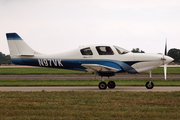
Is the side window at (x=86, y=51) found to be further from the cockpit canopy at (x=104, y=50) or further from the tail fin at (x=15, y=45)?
the tail fin at (x=15, y=45)

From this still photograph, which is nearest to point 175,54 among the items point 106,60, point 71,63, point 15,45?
point 106,60

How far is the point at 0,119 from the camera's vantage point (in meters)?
7.86

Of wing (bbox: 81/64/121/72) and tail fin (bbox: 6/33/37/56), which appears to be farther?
tail fin (bbox: 6/33/37/56)

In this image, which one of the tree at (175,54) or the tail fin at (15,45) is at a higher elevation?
the tail fin at (15,45)

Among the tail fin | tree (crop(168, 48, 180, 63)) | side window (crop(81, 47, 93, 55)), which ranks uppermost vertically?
the tail fin

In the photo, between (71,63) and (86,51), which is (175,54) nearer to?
(86,51)

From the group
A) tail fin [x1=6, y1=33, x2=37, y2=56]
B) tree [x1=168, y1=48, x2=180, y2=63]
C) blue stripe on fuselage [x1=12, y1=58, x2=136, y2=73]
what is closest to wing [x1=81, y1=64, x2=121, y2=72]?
blue stripe on fuselage [x1=12, y1=58, x2=136, y2=73]

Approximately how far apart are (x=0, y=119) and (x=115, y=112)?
3.83 meters

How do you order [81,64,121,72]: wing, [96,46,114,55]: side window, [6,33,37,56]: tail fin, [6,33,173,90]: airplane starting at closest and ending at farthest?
[81,64,121,72]: wing < [6,33,173,90]: airplane < [96,46,114,55]: side window < [6,33,37,56]: tail fin

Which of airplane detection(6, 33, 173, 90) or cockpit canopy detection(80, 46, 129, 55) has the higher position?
cockpit canopy detection(80, 46, 129, 55)

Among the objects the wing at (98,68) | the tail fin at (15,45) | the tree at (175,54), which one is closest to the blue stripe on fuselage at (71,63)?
the wing at (98,68)

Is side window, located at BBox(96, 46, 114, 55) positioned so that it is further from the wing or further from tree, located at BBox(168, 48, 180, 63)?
tree, located at BBox(168, 48, 180, 63)

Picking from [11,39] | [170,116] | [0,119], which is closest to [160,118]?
[170,116]

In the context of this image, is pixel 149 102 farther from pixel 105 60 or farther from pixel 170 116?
pixel 105 60
